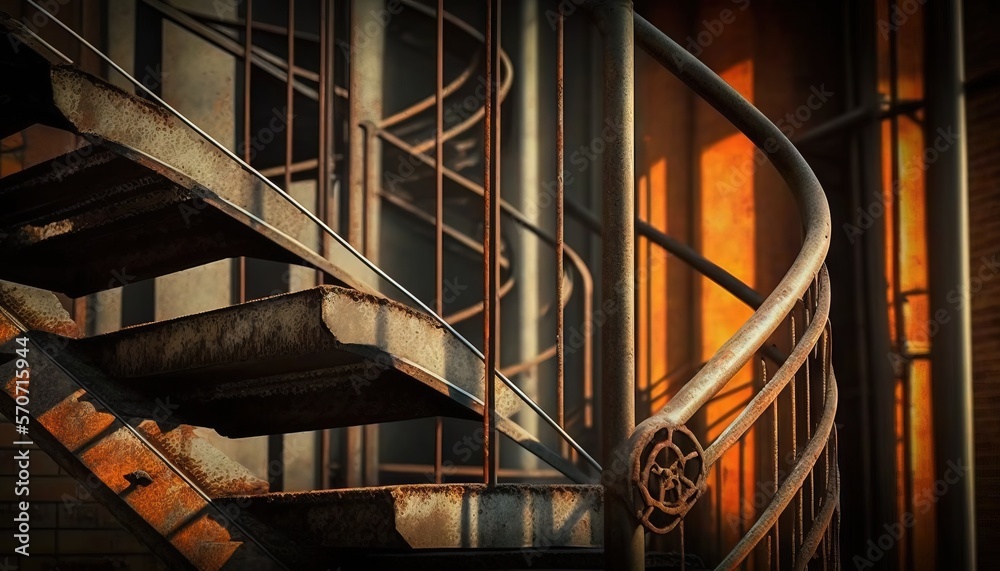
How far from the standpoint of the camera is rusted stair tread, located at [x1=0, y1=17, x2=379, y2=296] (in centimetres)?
234

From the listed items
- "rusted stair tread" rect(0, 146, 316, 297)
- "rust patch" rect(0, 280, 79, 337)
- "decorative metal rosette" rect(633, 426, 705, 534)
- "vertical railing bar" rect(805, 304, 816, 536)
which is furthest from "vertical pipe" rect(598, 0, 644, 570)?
"rust patch" rect(0, 280, 79, 337)

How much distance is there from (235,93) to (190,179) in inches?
116

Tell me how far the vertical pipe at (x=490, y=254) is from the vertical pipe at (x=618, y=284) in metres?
0.26

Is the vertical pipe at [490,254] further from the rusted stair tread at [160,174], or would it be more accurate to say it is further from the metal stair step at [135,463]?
the metal stair step at [135,463]

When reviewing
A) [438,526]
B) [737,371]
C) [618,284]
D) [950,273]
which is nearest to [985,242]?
[950,273]

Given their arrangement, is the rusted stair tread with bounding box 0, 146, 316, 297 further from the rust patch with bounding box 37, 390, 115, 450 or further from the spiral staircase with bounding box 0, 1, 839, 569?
the rust patch with bounding box 37, 390, 115, 450

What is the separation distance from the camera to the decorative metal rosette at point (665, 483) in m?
1.92

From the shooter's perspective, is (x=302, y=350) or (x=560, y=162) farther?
(x=560, y=162)

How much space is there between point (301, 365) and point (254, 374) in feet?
0.62

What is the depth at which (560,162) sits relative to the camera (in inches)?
93.3

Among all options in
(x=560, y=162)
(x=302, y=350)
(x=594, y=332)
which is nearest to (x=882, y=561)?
(x=594, y=332)

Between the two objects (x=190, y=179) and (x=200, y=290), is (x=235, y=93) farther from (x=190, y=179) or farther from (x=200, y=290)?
(x=190, y=179)

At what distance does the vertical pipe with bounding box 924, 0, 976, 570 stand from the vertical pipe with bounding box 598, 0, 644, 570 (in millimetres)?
2974

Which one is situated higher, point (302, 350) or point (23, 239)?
point (23, 239)
